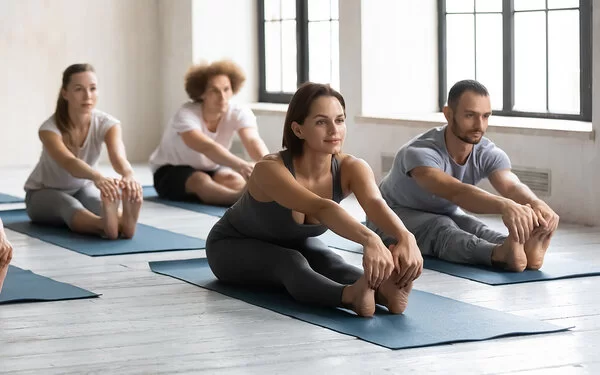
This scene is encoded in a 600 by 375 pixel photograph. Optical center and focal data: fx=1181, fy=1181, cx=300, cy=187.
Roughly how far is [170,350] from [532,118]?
408 cm

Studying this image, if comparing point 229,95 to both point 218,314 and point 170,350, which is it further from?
point 170,350

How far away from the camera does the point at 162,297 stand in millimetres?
4094

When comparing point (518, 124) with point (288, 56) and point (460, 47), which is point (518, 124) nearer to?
point (460, 47)

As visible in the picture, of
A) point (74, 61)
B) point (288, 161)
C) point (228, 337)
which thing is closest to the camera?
point (228, 337)

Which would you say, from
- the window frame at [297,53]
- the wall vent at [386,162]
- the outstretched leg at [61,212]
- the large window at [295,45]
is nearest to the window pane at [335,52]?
the large window at [295,45]

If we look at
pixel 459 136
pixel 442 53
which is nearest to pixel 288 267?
pixel 459 136

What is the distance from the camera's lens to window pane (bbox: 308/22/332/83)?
8.77 meters

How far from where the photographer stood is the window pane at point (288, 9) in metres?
9.09

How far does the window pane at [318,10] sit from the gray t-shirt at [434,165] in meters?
3.90

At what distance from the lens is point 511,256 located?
446cm

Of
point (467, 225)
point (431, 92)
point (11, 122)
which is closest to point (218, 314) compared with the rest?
point (467, 225)

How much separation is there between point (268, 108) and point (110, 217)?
363 centimetres

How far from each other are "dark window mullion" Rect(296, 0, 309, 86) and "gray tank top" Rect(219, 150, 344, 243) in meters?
4.95

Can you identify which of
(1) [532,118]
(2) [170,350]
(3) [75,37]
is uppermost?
(3) [75,37]
